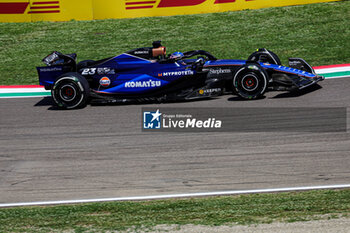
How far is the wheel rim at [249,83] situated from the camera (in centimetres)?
1095

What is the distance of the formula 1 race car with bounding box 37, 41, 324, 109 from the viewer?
440 inches

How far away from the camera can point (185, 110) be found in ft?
35.0

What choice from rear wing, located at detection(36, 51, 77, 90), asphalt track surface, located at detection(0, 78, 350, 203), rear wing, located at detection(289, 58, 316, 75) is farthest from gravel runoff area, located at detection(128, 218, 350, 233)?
rear wing, located at detection(36, 51, 77, 90)

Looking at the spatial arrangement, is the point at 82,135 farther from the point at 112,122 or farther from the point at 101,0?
the point at 101,0

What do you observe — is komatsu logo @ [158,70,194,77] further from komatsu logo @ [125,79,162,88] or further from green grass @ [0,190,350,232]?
green grass @ [0,190,350,232]

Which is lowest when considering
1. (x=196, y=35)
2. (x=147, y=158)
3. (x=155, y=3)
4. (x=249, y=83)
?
(x=147, y=158)

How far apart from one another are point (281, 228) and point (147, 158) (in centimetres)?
335

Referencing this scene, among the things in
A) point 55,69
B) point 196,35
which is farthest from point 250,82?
point 196,35

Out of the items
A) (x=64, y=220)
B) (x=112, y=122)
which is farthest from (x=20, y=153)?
(x=64, y=220)

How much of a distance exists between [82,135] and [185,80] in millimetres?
2684

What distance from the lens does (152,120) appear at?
1030 cm

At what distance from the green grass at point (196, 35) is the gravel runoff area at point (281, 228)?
32.6 feet

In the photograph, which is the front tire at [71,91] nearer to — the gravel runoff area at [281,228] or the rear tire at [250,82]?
the rear tire at [250,82]

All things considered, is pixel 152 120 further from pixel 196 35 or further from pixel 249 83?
pixel 196 35
